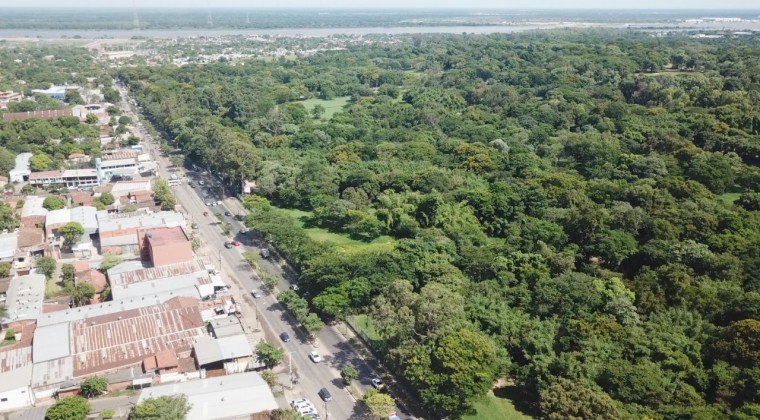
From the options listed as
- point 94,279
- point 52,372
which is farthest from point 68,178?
point 52,372

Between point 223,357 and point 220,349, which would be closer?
point 223,357

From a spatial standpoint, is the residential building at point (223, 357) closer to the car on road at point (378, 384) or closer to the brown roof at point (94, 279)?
the car on road at point (378, 384)

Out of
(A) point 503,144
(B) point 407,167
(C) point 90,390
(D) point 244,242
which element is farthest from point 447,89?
(C) point 90,390

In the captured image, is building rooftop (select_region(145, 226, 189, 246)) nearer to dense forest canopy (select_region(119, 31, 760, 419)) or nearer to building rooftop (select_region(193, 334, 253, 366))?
dense forest canopy (select_region(119, 31, 760, 419))

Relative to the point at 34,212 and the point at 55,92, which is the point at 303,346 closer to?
the point at 34,212

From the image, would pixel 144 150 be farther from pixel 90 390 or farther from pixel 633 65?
pixel 633 65

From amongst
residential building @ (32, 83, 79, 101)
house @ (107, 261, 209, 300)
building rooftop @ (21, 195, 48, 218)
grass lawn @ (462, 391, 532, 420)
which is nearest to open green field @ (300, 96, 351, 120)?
residential building @ (32, 83, 79, 101)

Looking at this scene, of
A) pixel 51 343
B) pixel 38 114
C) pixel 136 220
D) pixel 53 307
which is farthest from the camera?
pixel 38 114
